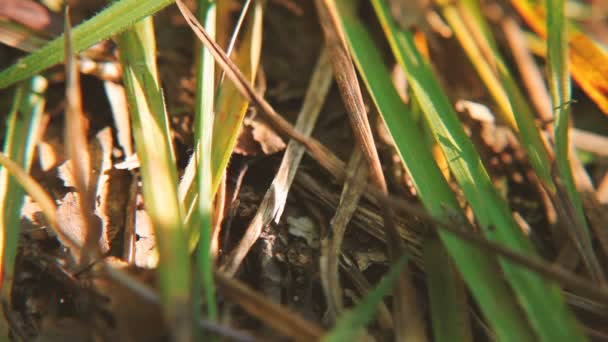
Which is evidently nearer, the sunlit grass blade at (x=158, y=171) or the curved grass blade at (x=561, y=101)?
the sunlit grass blade at (x=158, y=171)

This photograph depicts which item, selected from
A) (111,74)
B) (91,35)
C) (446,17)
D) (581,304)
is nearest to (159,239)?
(91,35)

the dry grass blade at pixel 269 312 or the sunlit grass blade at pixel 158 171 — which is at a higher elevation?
the sunlit grass blade at pixel 158 171

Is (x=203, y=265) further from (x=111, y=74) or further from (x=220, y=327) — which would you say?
(x=111, y=74)

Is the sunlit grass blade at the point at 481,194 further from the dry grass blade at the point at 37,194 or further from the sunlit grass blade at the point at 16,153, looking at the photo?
the sunlit grass blade at the point at 16,153

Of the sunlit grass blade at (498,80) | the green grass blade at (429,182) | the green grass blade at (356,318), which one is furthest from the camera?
the sunlit grass blade at (498,80)

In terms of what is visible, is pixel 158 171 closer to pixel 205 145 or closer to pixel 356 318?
pixel 205 145

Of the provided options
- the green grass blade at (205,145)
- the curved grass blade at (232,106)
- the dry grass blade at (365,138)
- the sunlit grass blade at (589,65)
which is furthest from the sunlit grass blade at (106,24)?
the sunlit grass blade at (589,65)

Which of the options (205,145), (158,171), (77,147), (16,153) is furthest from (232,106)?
(16,153)
